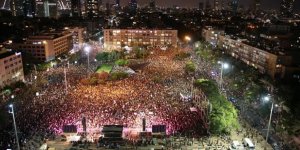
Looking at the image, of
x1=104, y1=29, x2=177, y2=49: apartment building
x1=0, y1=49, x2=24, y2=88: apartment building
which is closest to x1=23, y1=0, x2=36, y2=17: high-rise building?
x1=104, y1=29, x2=177, y2=49: apartment building

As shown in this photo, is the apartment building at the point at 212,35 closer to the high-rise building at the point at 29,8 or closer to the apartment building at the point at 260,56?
the apartment building at the point at 260,56

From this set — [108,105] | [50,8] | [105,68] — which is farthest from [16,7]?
[108,105]

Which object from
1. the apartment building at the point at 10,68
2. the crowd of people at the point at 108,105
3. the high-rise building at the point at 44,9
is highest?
the high-rise building at the point at 44,9

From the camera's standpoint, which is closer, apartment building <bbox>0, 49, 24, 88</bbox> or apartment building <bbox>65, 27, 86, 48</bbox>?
apartment building <bbox>0, 49, 24, 88</bbox>

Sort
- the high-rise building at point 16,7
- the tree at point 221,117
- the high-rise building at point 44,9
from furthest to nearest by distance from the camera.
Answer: the high-rise building at point 44,9 → the high-rise building at point 16,7 → the tree at point 221,117

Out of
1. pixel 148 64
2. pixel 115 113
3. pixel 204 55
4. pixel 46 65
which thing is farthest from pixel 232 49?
pixel 115 113

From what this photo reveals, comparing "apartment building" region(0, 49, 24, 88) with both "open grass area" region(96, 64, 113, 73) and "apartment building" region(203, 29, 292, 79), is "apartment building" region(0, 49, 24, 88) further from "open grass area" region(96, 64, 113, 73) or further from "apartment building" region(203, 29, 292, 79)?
"apartment building" region(203, 29, 292, 79)

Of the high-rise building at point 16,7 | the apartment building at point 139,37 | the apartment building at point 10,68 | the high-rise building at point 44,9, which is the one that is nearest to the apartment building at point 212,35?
the apartment building at point 139,37
